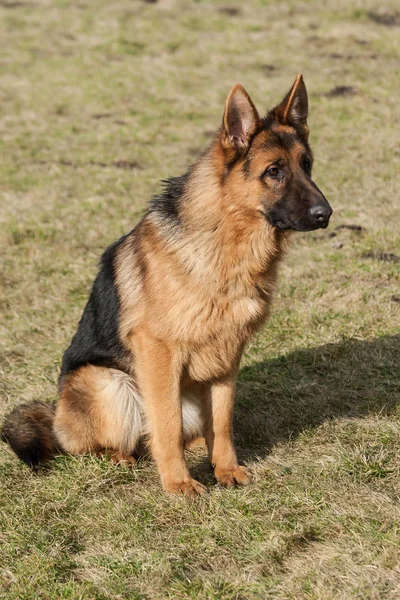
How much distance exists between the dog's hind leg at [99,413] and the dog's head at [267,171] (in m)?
1.40

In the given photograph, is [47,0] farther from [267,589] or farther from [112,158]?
[267,589]

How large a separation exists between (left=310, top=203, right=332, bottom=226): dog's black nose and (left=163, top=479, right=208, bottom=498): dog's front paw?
5.70 ft

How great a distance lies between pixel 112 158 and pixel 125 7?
7.37 m

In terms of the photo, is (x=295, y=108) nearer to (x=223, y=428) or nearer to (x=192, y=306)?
(x=192, y=306)

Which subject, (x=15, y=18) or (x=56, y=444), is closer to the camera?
(x=56, y=444)

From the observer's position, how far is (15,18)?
17312 mm

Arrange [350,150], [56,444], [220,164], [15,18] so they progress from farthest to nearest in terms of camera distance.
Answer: [15,18] → [350,150] → [56,444] → [220,164]

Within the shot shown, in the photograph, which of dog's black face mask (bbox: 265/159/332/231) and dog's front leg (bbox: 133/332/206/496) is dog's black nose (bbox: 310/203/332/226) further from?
dog's front leg (bbox: 133/332/206/496)

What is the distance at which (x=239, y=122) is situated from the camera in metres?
4.45

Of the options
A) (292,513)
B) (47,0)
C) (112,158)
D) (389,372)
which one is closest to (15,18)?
(47,0)

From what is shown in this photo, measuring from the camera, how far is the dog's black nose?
14.1 ft

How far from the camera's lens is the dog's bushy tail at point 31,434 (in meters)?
4.82

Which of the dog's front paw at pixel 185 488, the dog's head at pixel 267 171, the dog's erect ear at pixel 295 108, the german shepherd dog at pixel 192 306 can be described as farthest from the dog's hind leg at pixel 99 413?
the dog's erect ear at pixel 295 108

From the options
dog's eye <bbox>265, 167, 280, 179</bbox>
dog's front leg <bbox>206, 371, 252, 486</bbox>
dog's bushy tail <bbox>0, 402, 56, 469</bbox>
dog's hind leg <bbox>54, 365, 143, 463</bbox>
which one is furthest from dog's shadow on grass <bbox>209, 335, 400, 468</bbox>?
dog's eye <bbox>265, 167, 280, 179</bbox>
